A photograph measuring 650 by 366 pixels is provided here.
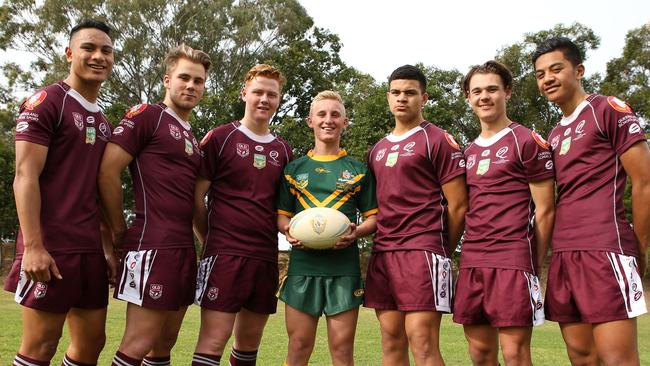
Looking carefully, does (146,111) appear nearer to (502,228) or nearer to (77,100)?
(77,100)

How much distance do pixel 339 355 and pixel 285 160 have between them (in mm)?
1638

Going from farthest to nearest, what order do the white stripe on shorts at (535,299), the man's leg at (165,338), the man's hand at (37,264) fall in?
the man's leg at (165,338), the white stripe on shorts at (535,299), the man's hand at (37,264)

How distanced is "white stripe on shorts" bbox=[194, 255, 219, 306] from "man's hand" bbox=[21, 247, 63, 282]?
3.88 feet

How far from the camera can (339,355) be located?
469 centimetres

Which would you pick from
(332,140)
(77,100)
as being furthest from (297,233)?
(77,100)

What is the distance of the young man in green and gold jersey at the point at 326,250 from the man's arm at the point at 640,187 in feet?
6.11

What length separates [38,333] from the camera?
407 centimetres

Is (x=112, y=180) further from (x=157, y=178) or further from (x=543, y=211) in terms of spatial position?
(x=543, y=211)

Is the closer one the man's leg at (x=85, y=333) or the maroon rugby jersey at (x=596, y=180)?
the maroon rugby jersey at (x=596, y=180)

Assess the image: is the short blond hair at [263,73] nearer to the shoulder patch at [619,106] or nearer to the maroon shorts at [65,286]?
the maroon shorts at [65,286]

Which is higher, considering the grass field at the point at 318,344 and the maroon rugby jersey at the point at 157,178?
the maroon rugby jersey at the point at 157,178

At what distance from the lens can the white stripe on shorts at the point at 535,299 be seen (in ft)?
14.5

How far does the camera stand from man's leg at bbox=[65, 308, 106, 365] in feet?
14.3

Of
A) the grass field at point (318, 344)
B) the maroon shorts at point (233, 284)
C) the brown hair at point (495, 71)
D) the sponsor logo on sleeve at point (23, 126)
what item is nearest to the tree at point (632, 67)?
the grass field at point (318, 344)
